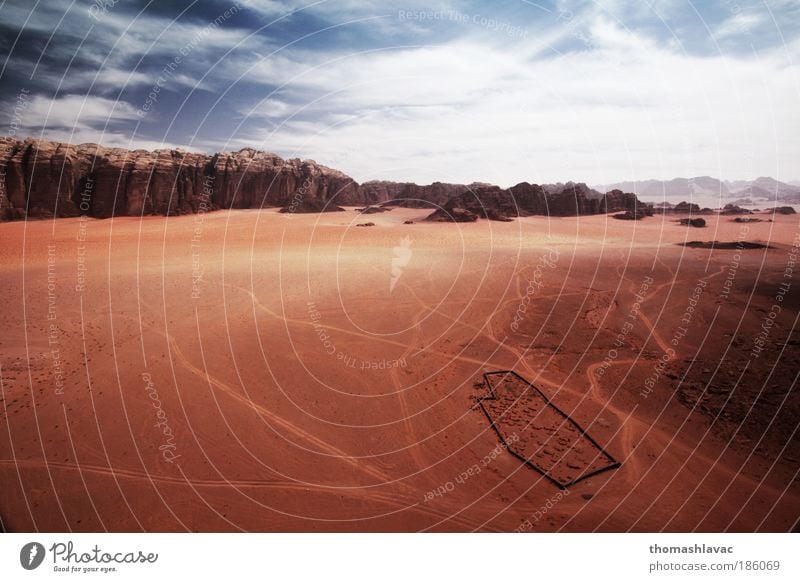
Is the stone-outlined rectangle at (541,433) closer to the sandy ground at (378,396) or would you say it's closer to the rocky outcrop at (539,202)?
the sandy ground at (378,396)

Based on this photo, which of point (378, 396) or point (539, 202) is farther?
point (539, 202)

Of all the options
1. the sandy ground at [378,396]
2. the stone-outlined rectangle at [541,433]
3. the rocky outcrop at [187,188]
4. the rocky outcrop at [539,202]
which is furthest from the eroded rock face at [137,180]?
the stone-outlined rectangle at [541,433]

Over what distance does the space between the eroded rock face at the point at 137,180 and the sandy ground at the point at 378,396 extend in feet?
78.2

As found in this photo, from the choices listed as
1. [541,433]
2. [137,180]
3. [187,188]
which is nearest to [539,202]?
[187,188]

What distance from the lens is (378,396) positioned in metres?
10.6

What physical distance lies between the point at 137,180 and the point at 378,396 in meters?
47.0

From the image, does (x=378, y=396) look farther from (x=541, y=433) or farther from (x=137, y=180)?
(x=137, y=180)

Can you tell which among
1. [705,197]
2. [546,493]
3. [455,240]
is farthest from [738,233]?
[705,197]

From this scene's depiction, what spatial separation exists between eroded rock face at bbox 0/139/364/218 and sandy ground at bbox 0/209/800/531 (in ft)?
78.2

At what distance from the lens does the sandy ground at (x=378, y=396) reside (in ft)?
23.4

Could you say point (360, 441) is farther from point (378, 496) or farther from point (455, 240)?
point (455, 240)

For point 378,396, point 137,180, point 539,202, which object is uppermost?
point 539,202

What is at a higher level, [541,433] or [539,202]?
[539,202]

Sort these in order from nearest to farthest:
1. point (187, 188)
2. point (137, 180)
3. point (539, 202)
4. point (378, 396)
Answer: point (378, 396)
point (137, 180)
point (187, 188)
point (539, 202)
